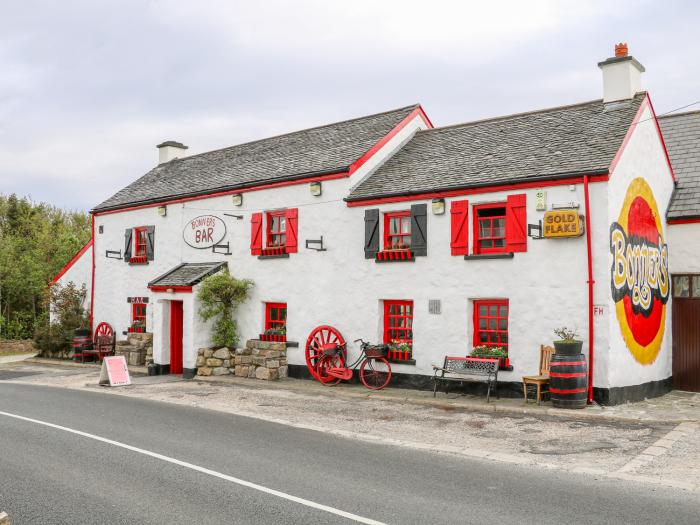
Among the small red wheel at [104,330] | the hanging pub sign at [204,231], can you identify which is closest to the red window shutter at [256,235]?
the hanging pub sign at [204,231]

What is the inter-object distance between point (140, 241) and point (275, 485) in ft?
58.6

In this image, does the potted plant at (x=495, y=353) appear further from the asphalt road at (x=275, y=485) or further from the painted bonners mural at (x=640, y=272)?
the asphalt road at (x=275, y=485)

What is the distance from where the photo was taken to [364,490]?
709cm

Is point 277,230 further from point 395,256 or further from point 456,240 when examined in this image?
point 456,240

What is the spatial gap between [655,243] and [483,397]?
5945mm

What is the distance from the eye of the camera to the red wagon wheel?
656 inches

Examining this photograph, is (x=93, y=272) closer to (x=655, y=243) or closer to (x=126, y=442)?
(x=126, y=442)

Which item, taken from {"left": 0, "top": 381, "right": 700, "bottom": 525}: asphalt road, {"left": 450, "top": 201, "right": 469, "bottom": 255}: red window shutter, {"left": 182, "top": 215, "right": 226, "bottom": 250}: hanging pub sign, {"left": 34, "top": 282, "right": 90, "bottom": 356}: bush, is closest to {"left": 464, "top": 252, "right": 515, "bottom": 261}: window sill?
{"left": 450, "top": 201, "right": 469, "bottom": 255}: red window shutter

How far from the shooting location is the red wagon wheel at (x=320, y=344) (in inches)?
656

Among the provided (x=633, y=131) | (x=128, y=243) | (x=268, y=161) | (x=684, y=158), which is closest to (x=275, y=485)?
(x=633, y=131)

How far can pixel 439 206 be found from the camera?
49.9 ft

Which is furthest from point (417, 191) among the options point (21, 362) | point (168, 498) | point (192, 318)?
point (21, 362)

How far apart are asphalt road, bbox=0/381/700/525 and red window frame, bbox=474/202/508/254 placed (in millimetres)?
6509

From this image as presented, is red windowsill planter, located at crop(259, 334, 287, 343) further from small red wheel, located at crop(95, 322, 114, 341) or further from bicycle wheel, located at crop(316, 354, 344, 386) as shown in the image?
small red wheel, located at crop(95, 322, 114, 341)
